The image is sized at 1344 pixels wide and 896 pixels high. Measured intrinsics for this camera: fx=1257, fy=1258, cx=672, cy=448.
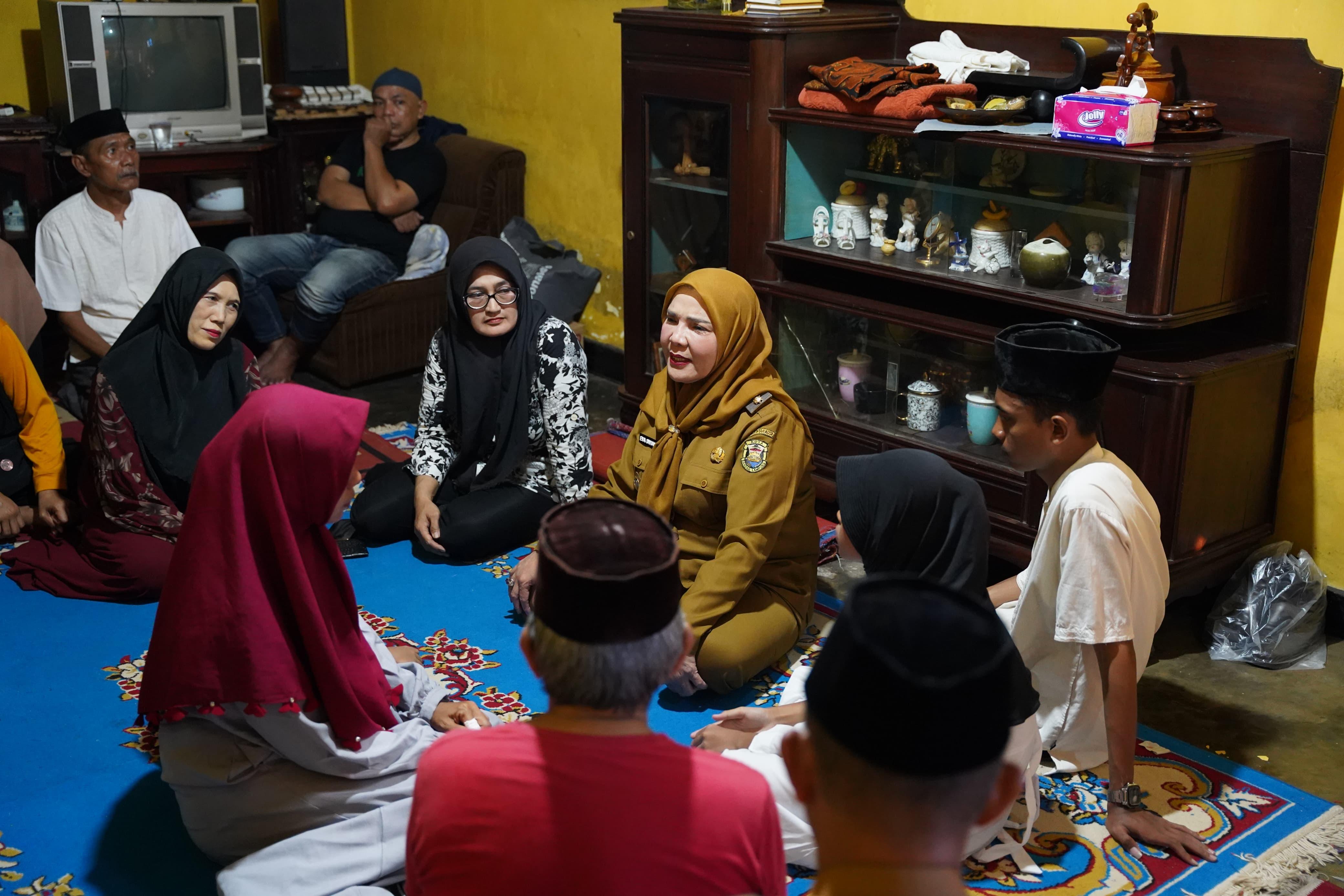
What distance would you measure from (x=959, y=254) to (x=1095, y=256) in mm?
481

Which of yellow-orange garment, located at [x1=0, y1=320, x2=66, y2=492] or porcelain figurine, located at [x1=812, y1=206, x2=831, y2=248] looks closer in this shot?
yellow-orange garment, located at [x1=0, y1=320, x2=66, y2=492]

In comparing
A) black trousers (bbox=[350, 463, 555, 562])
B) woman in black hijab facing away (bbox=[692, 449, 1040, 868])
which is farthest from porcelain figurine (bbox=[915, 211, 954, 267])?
woman in black hijab facing away (bbox=[692, 449, 1040, 868])

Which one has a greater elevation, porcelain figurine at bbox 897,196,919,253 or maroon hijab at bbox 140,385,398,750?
porcelain figurine at bbox 897,196,919,253

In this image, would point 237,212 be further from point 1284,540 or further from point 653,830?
point 653,830

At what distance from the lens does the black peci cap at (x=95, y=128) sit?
4879mm

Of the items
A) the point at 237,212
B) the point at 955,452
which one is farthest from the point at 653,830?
the point at 237,212

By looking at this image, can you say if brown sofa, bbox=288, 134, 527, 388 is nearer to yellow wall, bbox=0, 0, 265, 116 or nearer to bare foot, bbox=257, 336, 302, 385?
bare foot, bbox=257, 336, 302, 385

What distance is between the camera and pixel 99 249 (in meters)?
4.93

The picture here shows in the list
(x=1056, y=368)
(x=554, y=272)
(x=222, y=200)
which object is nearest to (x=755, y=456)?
(x=1056, y=368)

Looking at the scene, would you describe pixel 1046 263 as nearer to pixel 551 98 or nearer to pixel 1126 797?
pixel 1126 797

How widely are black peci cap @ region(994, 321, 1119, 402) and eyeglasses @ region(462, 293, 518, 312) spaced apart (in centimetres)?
172

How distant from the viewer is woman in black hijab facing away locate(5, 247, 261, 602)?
11.9 feet

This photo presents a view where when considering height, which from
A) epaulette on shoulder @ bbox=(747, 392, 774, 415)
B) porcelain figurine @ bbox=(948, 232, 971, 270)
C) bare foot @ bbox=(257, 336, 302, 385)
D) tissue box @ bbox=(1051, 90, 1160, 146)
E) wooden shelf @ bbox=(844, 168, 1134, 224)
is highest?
tissue box @ bbox=(1051, 90, 1160, 146)

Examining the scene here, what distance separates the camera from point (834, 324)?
4293 mm
